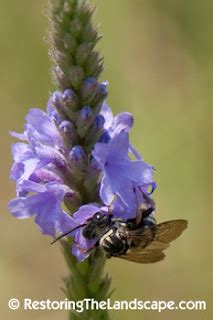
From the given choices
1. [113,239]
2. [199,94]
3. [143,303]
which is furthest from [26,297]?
[113,239]

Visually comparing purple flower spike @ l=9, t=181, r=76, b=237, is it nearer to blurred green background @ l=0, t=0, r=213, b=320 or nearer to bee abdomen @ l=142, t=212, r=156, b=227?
bee abdomen @ l=142, t=212, r=156, b=227

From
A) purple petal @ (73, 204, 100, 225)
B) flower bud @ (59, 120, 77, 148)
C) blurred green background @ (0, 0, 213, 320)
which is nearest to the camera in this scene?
purple petal @ (73, 204, 100, 225)

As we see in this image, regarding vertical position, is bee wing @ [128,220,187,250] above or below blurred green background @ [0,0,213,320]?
below

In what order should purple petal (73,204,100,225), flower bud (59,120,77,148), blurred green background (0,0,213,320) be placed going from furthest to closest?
blurred green background (0,0,213,320), flower bud (59,120,77,148), purple petal (73,204,100,225)

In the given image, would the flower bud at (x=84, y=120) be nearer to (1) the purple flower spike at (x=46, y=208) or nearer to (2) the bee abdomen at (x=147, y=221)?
(1) the purple flower spike at (x=46, y=208)

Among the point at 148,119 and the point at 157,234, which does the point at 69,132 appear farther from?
the point at 148,119

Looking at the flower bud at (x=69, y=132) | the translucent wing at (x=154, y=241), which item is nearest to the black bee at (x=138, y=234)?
the translucent wing at (x=154, y=241)

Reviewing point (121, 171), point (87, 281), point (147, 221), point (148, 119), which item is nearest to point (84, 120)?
point (121, 171)

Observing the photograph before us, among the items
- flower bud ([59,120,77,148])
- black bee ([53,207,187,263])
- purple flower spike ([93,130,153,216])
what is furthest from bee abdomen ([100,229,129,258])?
flower bud ([59,120,77,148])
